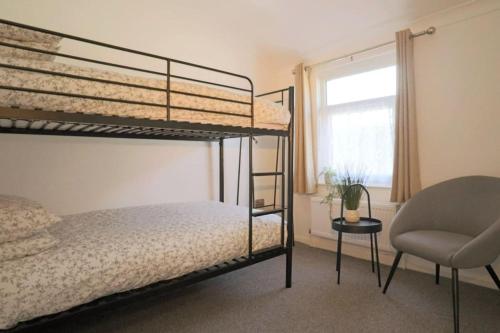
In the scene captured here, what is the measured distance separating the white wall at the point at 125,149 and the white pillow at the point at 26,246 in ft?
3.41

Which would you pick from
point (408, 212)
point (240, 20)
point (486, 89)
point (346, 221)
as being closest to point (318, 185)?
point (346, 221)

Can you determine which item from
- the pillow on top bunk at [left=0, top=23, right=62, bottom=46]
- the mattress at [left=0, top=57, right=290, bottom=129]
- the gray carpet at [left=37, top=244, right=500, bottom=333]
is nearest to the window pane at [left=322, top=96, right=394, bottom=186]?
the gray carpet at [left=37, top=244, right=500, bottom=333]

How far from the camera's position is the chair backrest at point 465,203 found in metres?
1.99

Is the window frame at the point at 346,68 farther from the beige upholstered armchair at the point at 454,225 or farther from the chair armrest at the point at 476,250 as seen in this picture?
the chair armrest at the point at 476,250

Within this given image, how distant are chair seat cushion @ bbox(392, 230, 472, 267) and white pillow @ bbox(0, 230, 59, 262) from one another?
6.90 feet

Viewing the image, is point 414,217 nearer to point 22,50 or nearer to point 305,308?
point 305,308

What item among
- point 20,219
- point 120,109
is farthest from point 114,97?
point 20,219

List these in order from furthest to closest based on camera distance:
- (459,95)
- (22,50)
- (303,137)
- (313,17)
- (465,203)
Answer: (303,137) → (313,17) → (459,95) → (465,203) → (22,50)

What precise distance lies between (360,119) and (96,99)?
2570 millimetres

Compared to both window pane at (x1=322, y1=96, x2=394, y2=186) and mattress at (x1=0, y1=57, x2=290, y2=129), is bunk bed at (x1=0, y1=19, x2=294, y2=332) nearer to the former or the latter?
mattress at (x1=0, y1=57, x2=290, y2=129)

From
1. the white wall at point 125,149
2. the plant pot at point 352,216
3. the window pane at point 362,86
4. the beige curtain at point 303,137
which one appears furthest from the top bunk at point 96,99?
the window pane at point 362,86

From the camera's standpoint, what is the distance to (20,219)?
3.94 feet

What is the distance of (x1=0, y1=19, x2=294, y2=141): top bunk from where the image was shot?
1.18m

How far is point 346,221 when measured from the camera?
240cm
